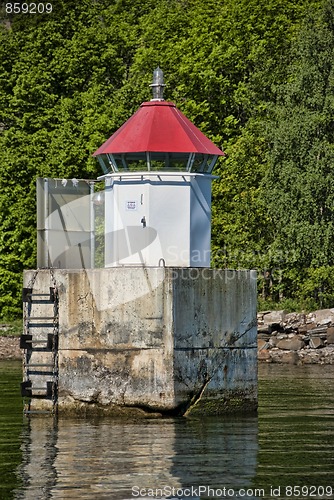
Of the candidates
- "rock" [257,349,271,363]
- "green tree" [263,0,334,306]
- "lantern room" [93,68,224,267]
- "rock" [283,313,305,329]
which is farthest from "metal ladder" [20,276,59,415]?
"green tree" [263,0,334,306]

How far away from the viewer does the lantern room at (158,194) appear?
2586 cm

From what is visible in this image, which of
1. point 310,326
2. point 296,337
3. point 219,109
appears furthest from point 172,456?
point 219,109

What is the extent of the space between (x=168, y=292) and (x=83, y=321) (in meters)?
1.61

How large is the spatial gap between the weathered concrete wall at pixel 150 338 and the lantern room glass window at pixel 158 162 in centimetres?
183

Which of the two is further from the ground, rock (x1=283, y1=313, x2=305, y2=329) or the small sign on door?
the small sign on door

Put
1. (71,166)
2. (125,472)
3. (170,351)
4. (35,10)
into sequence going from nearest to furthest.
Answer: (125,472) → (170,351) → (71,166) → (35,10)

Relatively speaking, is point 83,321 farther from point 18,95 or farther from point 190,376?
point 18,95

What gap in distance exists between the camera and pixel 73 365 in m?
25.7

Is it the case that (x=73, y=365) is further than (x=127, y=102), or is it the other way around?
(x=127, y=102)

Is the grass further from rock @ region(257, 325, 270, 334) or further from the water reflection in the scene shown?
the water reflection

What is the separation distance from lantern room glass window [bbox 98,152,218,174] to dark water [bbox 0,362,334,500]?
423cm

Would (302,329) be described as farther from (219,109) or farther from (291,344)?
(219,109)

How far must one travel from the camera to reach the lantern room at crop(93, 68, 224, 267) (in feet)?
84.8

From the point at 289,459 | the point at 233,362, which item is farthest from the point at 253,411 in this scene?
the point at 289,459
